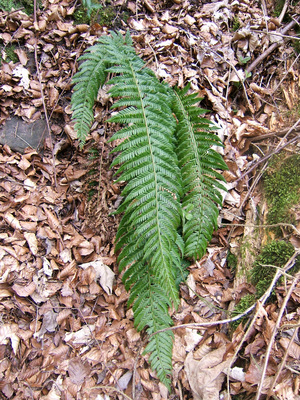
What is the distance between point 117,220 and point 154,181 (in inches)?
31.9

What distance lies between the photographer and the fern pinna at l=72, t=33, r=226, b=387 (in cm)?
188

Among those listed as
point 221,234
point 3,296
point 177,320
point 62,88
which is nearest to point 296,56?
point 221,234

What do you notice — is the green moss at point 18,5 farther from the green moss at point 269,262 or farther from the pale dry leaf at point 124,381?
the pale dry leaf at point 124,381

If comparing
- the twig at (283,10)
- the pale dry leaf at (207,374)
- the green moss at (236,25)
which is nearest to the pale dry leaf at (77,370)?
the pale dry leaf at (207,374)

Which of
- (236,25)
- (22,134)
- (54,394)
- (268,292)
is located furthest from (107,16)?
(54,394)

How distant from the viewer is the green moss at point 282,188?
2.23 metres

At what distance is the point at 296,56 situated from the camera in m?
2.93

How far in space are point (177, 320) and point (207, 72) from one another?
2480mm

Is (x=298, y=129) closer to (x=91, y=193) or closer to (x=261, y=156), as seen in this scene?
(x=261, y=156)

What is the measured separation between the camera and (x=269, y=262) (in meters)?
2.11

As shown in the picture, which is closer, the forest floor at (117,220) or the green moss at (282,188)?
the forest floor at (117,220)

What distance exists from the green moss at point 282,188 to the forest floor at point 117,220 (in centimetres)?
1

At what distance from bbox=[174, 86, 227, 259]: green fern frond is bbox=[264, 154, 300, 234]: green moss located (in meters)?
0.49

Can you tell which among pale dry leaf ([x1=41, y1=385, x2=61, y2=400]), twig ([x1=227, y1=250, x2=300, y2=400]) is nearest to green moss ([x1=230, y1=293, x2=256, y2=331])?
twig ([x1=227, y1=250, x2=300, y2=400])
